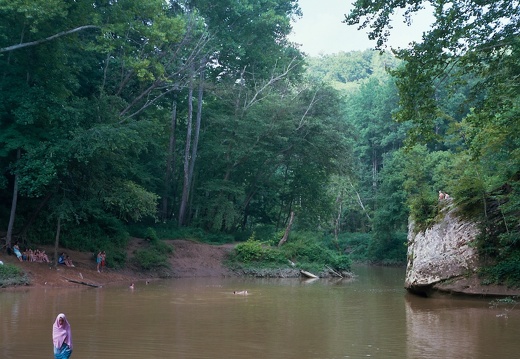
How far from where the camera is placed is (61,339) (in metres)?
9.41

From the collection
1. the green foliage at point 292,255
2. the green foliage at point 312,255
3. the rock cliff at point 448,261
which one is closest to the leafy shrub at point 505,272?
the rock cliff at point 448,261

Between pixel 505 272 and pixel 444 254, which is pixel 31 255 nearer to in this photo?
pixel 444 254

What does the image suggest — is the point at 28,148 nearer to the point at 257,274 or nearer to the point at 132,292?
the point at 132,292

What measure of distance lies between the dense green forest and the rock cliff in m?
0.58

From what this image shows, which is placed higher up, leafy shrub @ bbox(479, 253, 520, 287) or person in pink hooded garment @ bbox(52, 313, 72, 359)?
leafy shrub @ bbox(479, 253, 520, 287)

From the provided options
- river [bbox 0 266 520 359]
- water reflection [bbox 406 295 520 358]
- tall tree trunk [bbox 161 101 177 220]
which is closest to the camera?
river [bbox 0 266 520 359]

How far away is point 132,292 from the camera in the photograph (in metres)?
23.1

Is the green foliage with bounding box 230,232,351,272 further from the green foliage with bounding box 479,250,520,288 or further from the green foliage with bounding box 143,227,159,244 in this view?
the green foliage with bounding box 479,250,520,288

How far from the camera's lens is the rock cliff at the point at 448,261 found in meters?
20.6

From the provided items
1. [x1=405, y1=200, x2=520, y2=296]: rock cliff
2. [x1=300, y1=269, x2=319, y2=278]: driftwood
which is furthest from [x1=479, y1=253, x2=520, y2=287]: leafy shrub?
[x1=300, y1=269, x2=319, y2=278]: driftwood

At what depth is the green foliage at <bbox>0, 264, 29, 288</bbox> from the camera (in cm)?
2211

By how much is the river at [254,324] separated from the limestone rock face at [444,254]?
829mm

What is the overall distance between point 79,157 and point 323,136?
2217cm

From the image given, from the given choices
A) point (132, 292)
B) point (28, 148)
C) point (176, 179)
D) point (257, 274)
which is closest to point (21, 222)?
point (28, 148)
